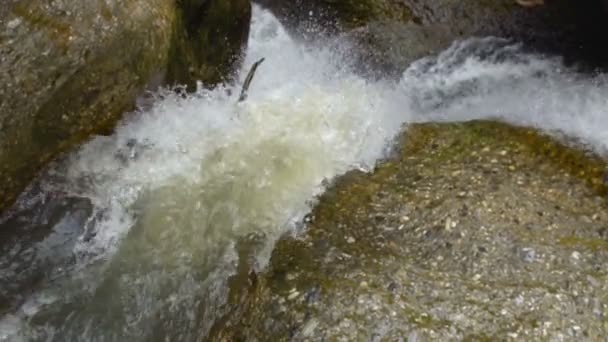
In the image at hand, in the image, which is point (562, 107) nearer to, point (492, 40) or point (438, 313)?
point (492, 40)

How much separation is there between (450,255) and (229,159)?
1700mm

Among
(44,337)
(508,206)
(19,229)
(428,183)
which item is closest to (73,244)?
(19,229)

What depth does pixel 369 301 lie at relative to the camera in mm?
3488

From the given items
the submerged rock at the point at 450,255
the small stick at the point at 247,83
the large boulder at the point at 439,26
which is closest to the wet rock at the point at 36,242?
the submerged rock at the point at 450,255

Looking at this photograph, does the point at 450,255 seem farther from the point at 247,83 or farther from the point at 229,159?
the point at 247,83

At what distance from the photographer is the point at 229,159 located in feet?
15.4

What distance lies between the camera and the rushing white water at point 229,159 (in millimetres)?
3947

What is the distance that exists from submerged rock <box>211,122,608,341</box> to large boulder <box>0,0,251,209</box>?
1.35 meters

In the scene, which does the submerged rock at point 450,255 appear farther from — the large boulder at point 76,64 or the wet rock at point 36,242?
the large boulder at point 76,64

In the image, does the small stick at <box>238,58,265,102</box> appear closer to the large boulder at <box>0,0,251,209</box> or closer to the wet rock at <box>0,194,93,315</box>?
the large boulder at <box>0,0,251,209</box>

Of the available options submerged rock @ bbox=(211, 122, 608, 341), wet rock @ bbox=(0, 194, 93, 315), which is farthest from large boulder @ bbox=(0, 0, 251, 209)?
submerged rock @ bbox=(211, 122, 608, 341)

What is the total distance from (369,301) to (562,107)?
2.27 m

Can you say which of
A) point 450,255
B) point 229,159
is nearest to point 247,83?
point 229,159

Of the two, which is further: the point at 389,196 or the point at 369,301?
the point at 389,196
